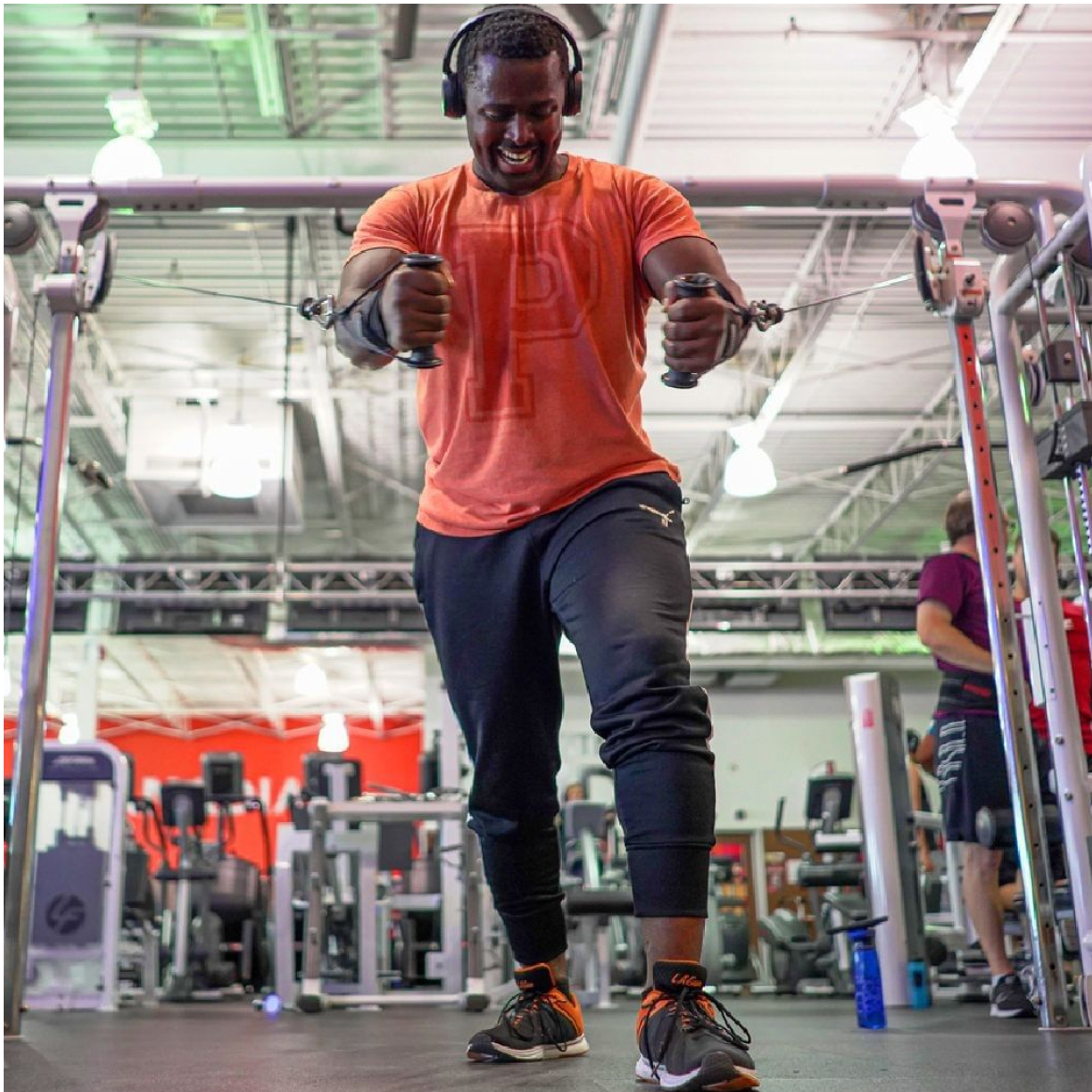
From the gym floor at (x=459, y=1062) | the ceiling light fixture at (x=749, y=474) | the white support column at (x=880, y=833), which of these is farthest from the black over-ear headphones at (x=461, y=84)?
the ceiling light fixture at (x=749, y=474)

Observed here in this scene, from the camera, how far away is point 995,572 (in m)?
2.36

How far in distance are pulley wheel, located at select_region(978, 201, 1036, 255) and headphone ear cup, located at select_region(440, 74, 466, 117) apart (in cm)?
127

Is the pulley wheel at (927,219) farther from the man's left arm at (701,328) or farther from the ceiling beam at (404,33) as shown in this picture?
the ceiling beam at (404,33)

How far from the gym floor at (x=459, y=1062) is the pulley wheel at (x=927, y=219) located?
148 centimetres

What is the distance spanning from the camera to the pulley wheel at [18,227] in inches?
99.3

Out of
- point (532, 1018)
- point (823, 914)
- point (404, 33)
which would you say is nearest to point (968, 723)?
point (532, 1018)

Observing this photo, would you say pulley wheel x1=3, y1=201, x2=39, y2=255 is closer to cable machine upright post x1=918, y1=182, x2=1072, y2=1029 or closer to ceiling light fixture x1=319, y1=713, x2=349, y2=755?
cable machine upright post x1=918, y1=182, x2=1072, y2=1029

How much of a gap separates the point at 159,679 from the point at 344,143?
42.6ft

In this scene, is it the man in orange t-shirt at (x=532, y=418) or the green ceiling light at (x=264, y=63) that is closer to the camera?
the man in orange t-shirt at (x=532, y=418)

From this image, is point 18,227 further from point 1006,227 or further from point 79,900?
point 79,900

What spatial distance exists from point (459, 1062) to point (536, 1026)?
0.10 m

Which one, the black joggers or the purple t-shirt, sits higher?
the purple t-shirt

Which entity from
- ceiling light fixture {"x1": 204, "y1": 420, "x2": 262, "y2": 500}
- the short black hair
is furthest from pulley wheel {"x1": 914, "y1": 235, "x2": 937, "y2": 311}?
ceiling light fixture {"x1": 204, "y1": 420, "x2": 262, "y2": 500}

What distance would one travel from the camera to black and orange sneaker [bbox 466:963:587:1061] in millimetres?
1589
